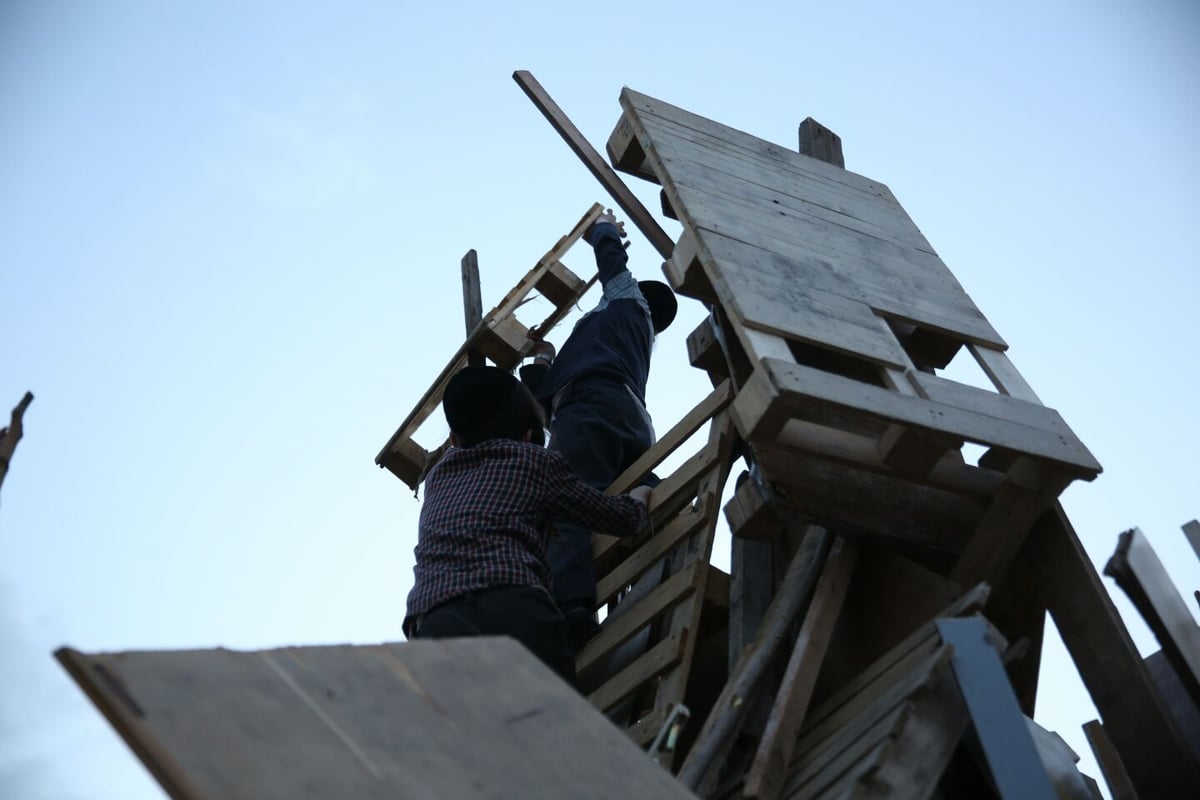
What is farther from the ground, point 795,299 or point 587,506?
point 795,299

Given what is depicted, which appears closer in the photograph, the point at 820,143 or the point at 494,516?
the point at 494,516

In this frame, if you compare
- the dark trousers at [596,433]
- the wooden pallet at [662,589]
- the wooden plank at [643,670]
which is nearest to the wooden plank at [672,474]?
the wooden pallet at [662,589]

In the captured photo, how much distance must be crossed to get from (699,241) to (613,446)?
73.7 inches

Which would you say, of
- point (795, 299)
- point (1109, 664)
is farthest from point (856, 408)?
point (1109, 664)

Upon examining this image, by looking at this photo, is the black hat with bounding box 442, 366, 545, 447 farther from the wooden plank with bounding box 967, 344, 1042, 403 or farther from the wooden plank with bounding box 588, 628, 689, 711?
the wooden plank with bounding box 967, 344, 1042, 403

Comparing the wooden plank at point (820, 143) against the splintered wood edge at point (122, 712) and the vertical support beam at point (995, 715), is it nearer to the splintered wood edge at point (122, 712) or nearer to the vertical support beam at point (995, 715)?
the vertical support beam at point (995, 715)

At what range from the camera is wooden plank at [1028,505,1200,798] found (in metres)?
4.75

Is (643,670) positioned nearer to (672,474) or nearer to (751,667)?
(751,667)

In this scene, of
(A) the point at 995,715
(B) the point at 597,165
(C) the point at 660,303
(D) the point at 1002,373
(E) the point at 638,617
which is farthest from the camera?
(C) the point at 660,303

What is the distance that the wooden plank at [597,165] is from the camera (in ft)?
24.3

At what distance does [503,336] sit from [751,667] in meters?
3.07

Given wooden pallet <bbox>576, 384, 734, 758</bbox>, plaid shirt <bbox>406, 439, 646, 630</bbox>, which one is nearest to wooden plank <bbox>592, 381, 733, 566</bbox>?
wooden pallet <bbox>576, 384, 734, 758</bbox>

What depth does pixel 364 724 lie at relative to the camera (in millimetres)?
2754

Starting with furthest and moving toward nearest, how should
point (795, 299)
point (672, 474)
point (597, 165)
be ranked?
point (597, 165) < point (672, 474) < point (795, 299)
